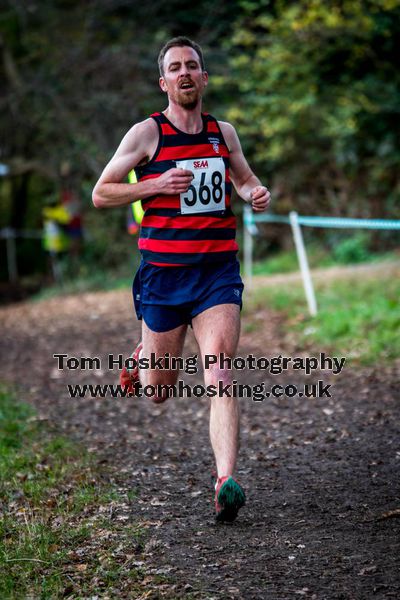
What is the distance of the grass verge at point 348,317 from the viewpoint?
8672mm


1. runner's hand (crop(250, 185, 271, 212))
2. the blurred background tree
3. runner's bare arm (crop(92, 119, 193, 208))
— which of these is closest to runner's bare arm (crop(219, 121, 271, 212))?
runner's hand (crop(250, 185, 271, 212))

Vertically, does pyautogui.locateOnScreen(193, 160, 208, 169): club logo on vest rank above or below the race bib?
above

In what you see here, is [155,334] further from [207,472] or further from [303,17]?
[303,17]

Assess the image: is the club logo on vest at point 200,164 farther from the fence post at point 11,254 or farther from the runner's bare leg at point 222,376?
the fence post at point 11,254

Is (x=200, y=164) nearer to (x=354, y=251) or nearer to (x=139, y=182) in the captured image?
(x=139, y=182)

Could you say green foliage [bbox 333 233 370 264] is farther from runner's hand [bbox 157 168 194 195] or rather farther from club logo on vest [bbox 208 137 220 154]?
runner's hand [bbox 157 168 194 195]

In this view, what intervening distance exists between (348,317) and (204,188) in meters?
5.68

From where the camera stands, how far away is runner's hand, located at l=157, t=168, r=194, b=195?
14.2 feet

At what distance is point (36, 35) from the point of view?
18391 millimetres

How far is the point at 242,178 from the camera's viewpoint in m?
4.81

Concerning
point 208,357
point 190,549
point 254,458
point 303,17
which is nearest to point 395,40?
point 303,17

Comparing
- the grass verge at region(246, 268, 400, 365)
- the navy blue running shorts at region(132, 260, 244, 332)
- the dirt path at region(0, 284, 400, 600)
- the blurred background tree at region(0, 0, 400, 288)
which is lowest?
the dirt path at region(0, 284, 400, 600)

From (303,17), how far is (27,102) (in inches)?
290

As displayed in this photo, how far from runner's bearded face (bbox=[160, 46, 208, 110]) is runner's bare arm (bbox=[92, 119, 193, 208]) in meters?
0.19
